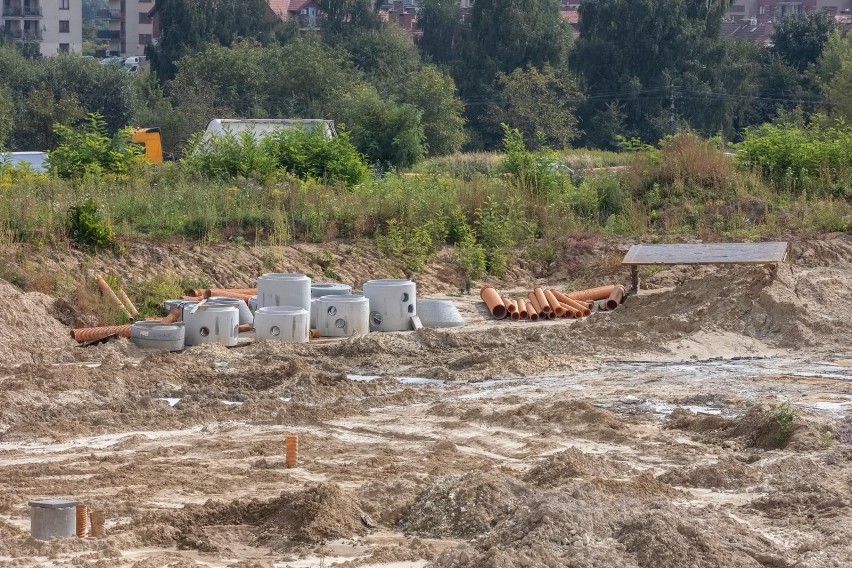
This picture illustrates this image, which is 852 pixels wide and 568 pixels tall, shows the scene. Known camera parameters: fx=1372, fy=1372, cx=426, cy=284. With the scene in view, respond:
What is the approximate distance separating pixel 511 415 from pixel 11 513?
441cm

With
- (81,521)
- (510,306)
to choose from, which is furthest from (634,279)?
(81,521)

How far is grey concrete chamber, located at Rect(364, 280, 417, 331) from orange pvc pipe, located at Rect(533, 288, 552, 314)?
73.5 inches

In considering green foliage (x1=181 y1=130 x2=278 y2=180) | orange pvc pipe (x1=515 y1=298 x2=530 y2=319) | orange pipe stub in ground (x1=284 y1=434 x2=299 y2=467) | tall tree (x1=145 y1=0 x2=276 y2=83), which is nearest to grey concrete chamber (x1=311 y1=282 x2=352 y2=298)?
orange pvc pipe (x1=515 y1=298 x2=530 y2=319)

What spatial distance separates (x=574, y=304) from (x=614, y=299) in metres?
0.58

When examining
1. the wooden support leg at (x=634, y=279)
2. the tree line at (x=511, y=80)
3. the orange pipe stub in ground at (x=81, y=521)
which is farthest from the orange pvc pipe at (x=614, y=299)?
the tree line at (x=511, y=80)

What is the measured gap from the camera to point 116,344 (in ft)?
47.6

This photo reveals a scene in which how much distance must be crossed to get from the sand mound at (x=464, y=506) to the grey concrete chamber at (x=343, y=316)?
7485 mm

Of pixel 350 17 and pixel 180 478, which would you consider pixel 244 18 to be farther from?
pixel 180 478

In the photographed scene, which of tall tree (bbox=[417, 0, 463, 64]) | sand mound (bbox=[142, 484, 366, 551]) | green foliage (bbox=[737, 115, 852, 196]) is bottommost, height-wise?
sand mound (bbox=[142, 484, 366, 551])

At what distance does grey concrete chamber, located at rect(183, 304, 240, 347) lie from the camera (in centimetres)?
1477

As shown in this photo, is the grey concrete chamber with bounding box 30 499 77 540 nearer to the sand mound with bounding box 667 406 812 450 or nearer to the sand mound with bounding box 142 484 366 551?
the sand mound with bounding box 142 484 366 551

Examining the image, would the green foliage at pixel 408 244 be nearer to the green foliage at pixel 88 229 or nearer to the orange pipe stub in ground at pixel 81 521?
the green foliage at pixel 88 229

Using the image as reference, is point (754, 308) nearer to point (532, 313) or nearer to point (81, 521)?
point (532, 313)

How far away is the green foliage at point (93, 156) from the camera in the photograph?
2262 cm
